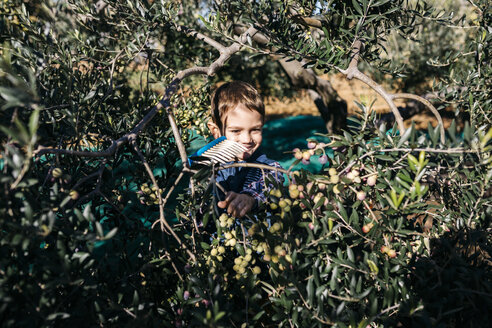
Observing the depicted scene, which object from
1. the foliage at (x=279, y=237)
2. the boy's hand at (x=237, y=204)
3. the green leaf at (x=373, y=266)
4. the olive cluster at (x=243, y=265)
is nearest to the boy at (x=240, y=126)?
the foliage at (x=279, y=237)

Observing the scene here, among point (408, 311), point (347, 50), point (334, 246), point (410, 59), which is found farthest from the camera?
point (410, 59)

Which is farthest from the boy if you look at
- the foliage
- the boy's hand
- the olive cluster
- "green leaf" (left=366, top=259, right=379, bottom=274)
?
"green leaf" (left=366, top=259, right=379, bottom=274)

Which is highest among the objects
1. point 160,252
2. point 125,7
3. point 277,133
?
point 125,7

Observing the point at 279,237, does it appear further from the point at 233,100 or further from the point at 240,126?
the point at 233,100

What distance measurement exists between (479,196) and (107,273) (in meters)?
1.62

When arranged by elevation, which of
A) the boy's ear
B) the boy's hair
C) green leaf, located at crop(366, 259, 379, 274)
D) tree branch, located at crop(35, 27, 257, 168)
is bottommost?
A: the boy's ear

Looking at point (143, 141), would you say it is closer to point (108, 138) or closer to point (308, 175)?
point (108, 138)

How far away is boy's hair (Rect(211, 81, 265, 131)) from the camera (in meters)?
2.58

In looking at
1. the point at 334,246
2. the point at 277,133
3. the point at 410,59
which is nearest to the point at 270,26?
the point at 334,246

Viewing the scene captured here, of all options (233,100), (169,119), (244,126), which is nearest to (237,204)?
(169,119)

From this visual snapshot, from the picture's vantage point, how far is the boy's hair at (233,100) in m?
2.58

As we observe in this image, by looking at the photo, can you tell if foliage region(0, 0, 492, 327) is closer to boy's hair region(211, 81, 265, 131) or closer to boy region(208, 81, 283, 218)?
boy region(208, 81, 283, 218)

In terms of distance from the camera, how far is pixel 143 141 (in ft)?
7.27

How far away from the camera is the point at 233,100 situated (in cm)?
260
